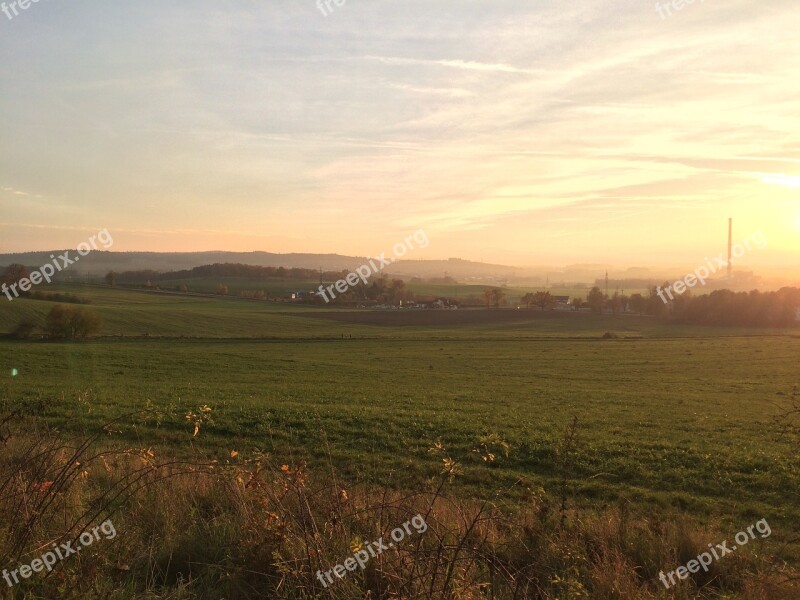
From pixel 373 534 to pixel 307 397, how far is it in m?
19.1

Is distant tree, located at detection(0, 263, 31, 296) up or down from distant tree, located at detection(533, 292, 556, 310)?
up

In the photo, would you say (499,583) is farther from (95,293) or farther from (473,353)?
(95,293)

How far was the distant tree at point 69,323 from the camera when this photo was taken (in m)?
50.4

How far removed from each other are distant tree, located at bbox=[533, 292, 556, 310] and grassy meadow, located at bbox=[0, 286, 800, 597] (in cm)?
4521

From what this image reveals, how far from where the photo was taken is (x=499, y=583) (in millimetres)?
4117

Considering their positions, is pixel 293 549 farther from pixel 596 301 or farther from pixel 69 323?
pixel 596 301

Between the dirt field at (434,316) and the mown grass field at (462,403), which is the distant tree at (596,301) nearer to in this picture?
the dirt field at (434,316)

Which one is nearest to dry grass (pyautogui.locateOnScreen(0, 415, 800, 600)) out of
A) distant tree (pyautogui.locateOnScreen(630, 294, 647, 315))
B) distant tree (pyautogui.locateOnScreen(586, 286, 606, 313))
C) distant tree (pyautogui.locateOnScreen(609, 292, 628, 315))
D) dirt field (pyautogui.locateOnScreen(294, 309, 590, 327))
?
dirt field (pyautogui.locateOnScreen(294, 309, 590, 327))

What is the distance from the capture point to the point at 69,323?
5047 centimetres

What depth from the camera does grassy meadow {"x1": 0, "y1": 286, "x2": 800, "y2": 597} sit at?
36.5 ft

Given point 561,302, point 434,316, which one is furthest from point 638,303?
point 434,316

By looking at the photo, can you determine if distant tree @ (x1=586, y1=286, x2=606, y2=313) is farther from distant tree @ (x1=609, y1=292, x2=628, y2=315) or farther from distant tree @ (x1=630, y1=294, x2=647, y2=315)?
distant tree @ (x1=630, y1=294, x2=647, y2=315)

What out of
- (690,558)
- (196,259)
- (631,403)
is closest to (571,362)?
(631,403)

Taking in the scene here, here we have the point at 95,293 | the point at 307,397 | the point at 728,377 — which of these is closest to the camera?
the point at 307,397
